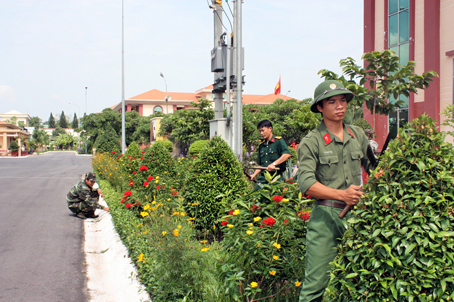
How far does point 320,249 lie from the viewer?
248cm

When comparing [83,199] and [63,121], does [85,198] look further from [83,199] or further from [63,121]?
[63,121]

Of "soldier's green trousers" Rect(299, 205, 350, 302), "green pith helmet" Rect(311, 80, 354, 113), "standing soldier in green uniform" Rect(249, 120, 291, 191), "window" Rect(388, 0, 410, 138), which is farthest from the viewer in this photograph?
"window" Rect(388, 0, 410, 138)

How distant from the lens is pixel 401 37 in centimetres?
1877

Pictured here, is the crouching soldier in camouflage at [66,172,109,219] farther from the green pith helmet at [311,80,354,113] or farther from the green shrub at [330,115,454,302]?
the green shrub at [330,115,454,302]

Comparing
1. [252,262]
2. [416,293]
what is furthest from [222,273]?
[416,293]

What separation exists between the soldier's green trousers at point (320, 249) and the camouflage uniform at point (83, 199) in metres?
7.71

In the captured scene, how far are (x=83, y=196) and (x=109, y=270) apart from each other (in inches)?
152

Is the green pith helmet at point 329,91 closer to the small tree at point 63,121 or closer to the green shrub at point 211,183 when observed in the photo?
the green shrub at point 211,183

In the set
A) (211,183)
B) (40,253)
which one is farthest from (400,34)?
(40,253)

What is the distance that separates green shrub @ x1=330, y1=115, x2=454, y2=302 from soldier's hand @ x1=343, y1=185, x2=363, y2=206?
6.1 inches

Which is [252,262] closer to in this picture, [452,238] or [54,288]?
[452,238]

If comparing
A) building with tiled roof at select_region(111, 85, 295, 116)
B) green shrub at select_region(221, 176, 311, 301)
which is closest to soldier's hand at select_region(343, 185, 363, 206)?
green shrub at select_region(221, 176, 311, 301)

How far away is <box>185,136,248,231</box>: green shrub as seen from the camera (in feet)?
19.4

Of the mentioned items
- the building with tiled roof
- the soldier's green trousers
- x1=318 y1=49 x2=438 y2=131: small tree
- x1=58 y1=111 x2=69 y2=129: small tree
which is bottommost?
the soldier's green trousers
